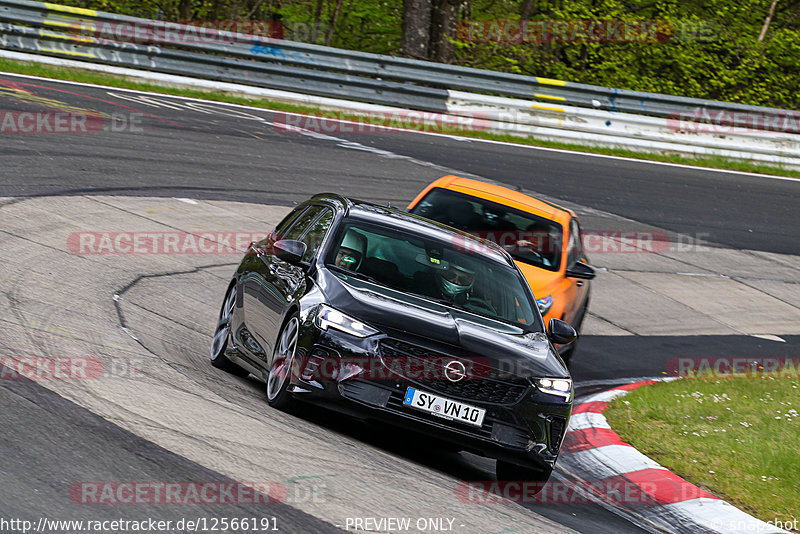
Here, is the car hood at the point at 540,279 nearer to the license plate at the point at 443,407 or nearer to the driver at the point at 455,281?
the driver at the point at 455,281

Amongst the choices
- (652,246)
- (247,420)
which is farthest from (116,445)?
(652,246)

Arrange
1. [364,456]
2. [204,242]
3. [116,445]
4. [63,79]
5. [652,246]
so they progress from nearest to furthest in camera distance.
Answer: [116,445] → [364,456] → [204,242] → [652,246] → [63,79]

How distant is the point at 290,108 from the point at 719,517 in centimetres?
1607

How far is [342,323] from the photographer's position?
22.3ft

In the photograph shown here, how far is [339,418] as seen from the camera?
7.50 metres

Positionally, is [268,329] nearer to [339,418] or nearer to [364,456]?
[339,418]

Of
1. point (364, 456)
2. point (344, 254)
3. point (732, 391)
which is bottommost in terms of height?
point (732, 391)

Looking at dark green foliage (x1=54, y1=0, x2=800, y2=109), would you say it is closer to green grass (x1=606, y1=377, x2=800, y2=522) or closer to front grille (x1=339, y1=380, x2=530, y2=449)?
green grass (x1=606, y1=377, x2=800, y2=522)

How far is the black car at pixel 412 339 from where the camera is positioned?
666cm

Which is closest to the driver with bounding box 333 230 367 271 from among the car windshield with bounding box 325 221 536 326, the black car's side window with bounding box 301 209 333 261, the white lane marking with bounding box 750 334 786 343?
the car windshield with bounding box 325 221 536 326

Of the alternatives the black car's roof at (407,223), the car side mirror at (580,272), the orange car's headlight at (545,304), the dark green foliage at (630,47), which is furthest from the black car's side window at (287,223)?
the dark green foliage at (630,47)

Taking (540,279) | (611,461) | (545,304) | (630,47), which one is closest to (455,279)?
(611,461)

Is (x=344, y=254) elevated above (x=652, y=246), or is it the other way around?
(x=344, y=254)

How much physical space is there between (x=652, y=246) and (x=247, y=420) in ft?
40.1
